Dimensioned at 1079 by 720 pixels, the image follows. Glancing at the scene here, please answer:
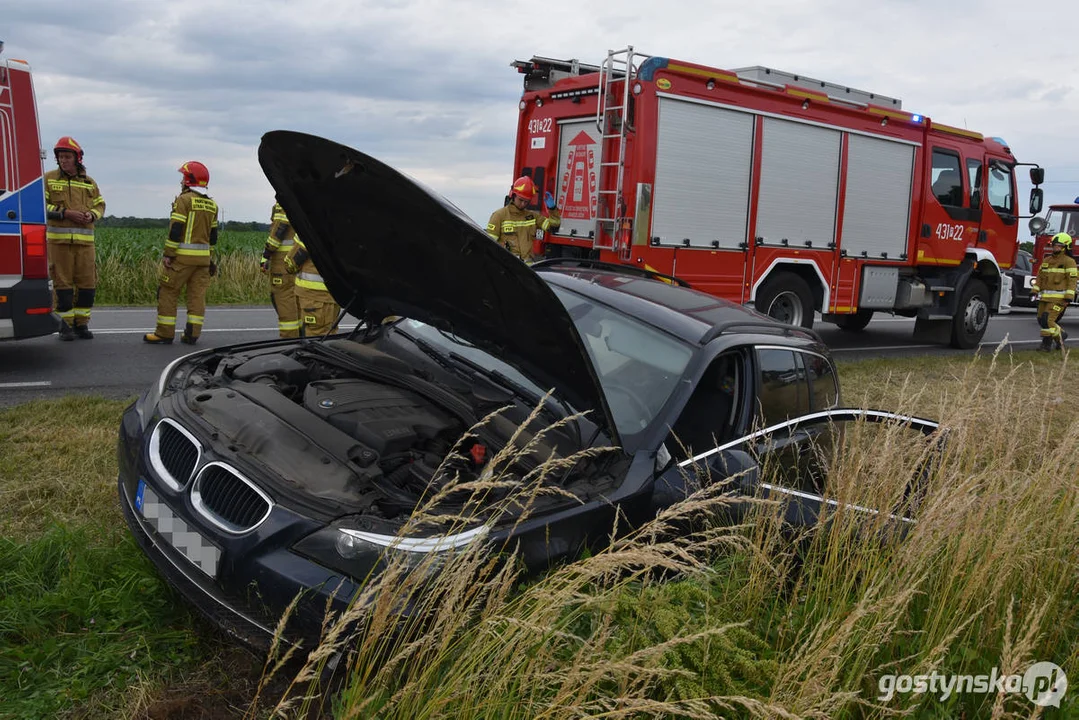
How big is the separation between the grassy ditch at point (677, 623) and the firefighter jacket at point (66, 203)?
6124 mm

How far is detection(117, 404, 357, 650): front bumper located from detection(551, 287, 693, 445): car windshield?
4.22 ft

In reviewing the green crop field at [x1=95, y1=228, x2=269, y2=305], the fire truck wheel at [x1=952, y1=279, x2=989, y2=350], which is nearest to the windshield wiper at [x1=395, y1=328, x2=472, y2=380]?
the green crop field at [x1=95, y1=228, x2=269, y2=305]

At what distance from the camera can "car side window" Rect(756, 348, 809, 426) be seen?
147 inches

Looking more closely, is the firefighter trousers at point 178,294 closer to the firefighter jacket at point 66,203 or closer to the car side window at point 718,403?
the firefighter jacket at point 66,203

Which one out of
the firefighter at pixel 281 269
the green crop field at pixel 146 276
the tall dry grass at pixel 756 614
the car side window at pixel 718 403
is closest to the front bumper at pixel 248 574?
the tall dry grass at pixel 756 614

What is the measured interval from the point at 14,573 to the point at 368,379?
1.48m

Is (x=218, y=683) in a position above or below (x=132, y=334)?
below

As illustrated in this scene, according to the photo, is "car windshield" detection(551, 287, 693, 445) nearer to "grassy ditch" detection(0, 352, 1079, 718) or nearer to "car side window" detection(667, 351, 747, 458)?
"car side window" detection(667, 351, 747, 458)

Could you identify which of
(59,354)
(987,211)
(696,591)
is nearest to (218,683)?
(696,591)

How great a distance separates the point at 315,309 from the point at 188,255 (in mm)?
2690

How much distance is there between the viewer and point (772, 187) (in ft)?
32.1

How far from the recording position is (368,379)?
3.70m

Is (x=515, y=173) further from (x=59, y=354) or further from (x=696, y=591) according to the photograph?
(x=696, y=591)

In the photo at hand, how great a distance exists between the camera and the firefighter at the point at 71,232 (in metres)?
8.70
